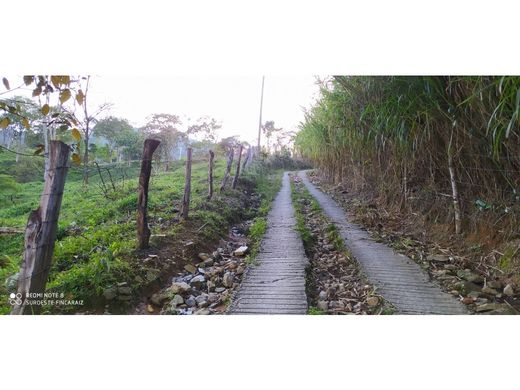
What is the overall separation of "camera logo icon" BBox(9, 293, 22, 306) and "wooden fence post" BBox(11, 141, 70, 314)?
5 centimetres

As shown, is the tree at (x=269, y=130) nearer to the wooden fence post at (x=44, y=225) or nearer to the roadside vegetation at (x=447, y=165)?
the roadside vegetation at (x=447, y=165)

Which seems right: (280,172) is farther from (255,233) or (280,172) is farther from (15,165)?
(15,165)

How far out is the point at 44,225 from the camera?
162cm

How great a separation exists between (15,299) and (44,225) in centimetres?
43

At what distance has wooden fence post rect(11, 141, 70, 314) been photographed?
5.26 ft

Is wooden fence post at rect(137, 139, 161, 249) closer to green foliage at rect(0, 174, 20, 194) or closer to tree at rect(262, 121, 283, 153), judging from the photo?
green foliage at rect(0, 174, 20, 194)

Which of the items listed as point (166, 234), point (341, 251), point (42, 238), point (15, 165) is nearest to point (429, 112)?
point (341, 251)

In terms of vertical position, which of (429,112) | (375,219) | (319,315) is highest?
(429,112)

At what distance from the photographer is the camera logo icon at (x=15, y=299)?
168 centimetres

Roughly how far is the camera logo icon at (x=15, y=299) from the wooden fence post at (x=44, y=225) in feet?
0.17

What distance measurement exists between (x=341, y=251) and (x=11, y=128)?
2.40 meters

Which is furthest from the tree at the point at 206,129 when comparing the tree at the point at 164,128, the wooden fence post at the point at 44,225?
the wooden fence post at the point at 44,225

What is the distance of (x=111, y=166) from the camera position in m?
3.79

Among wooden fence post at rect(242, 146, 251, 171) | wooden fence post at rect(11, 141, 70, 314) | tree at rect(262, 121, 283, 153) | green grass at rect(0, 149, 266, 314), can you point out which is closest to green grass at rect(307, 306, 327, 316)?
green grass at rect(0, 149, 266, 314)
